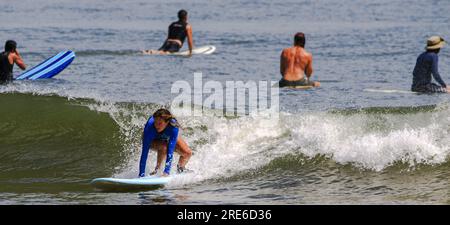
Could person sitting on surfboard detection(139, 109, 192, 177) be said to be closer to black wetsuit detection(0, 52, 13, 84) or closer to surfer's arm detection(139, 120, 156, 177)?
surfer's arm detection(139, 120, 156, 177)

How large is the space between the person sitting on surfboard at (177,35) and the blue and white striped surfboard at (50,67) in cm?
449

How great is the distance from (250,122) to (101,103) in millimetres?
3005

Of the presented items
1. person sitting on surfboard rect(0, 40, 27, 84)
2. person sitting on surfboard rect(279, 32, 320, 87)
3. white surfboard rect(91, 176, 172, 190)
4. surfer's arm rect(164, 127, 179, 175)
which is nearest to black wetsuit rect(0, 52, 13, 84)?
person sitting on surfboard rect(0, 40, 27, 84)

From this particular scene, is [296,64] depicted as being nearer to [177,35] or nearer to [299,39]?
[299,39]

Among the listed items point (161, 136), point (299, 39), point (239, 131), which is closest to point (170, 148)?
point (161, 136)

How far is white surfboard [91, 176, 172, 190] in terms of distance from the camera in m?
10.4

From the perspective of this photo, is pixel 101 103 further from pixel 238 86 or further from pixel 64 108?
pixel 238 86

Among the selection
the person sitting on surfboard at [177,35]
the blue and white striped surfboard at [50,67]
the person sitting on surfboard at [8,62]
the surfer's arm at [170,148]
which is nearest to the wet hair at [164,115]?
the surfer's arm at [170,148]

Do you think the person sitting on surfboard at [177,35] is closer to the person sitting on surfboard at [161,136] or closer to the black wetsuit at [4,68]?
the black wetsuit at [4,68]

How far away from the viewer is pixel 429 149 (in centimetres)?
1184

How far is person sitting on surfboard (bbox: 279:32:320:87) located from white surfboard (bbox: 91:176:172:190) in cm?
713

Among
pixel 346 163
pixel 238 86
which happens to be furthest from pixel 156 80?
pixel 346 163

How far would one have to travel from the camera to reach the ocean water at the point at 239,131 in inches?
426

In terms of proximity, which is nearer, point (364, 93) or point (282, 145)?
point (282, 145)
